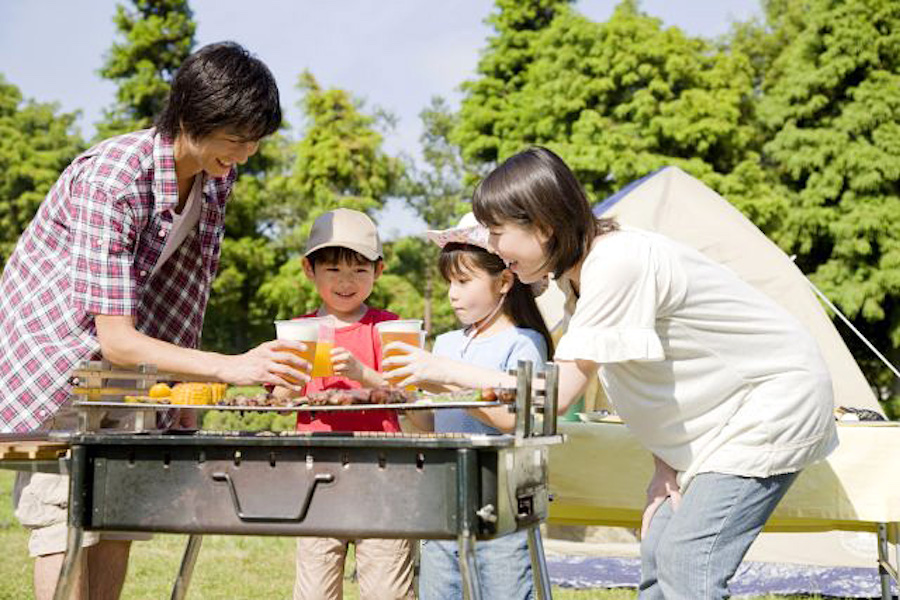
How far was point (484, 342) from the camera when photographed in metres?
3.67

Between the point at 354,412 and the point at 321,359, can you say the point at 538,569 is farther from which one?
the point at 354,412

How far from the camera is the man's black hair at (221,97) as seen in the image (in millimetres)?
2984

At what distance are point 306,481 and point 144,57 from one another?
23492mm

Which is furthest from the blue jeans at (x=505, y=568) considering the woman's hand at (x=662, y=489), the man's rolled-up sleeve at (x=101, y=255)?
the man's rolled-up sleeve at (x=101, y=255)

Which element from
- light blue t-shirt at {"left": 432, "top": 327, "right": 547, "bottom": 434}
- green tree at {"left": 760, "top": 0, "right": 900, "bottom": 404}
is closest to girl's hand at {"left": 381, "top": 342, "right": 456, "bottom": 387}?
light blue t-shirt at {"left": 432, "top": 327, "right": 547, "bottom": 434}

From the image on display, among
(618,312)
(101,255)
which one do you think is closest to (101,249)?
(101,255)

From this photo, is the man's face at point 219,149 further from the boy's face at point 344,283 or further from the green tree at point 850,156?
the green tree at point 850,156

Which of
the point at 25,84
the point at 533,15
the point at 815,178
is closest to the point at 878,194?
the point at 815,178

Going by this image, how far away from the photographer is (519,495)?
2377mm

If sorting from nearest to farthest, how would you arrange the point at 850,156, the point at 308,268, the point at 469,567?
the point at 469,567 → the point at 308,268 → the point at 850,156

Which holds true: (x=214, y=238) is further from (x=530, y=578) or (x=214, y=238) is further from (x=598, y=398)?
(x=598, y=398)

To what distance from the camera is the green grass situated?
5965 mm

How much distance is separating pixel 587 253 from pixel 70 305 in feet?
4.85

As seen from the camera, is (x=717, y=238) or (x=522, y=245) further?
(x=717, y=238)
